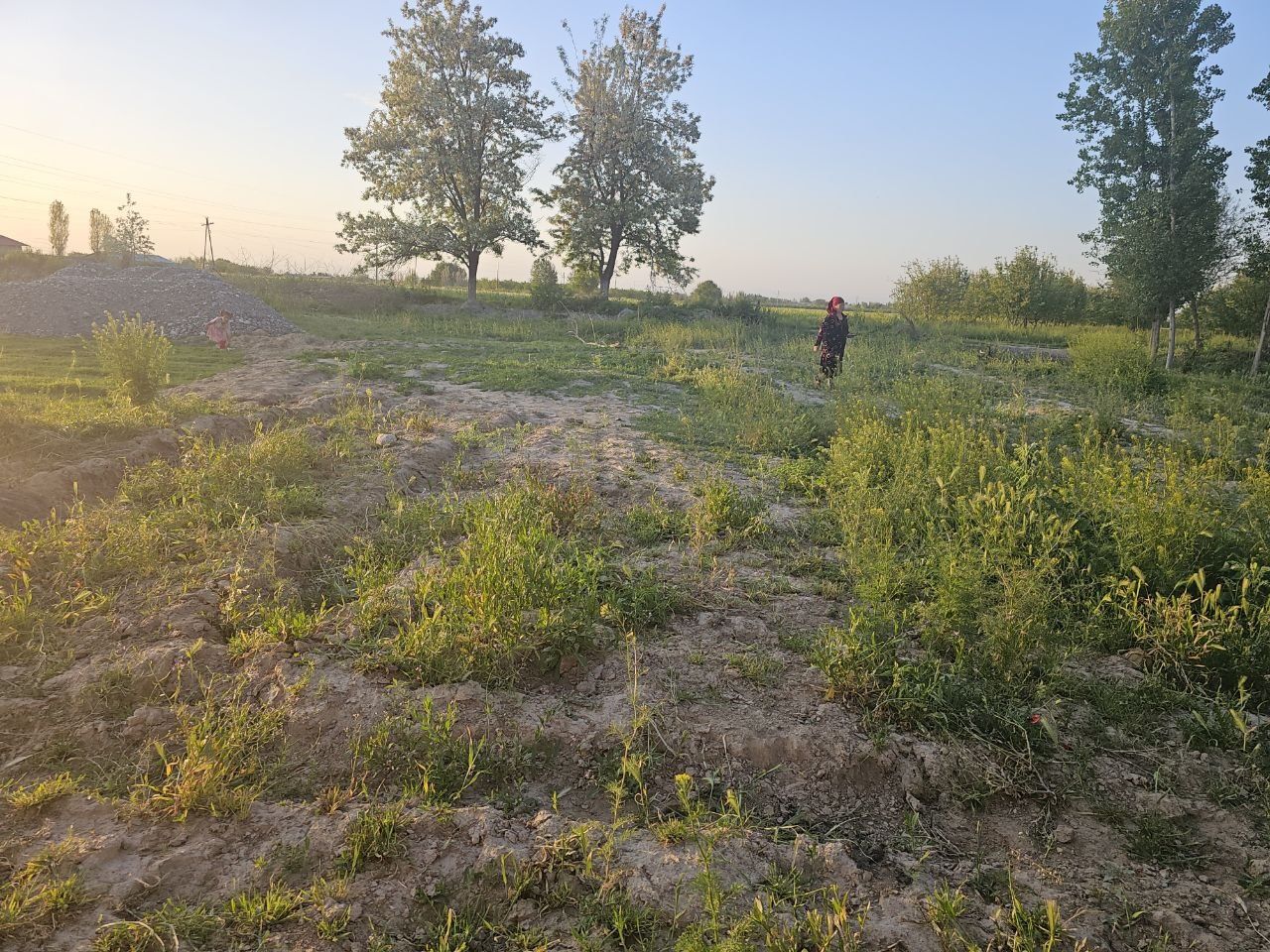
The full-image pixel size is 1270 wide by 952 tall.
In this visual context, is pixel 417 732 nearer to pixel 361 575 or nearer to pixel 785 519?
pixel 361 575

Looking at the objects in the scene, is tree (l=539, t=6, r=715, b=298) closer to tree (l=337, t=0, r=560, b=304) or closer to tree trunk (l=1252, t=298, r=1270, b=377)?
tree (l=337, t=0, r=560, b=304)

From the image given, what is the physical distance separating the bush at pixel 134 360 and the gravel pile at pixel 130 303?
27.4 feet

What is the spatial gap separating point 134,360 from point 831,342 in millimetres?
9441

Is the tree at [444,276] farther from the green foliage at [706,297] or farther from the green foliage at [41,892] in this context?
the green foliage at [41,892]

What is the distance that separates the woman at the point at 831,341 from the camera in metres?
11.4

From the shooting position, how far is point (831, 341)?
11523 millimetres

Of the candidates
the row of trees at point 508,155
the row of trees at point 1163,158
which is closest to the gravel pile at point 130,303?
the row of trees at point 508,155

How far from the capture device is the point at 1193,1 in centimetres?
1678

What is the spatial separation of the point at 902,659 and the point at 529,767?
6.24ft

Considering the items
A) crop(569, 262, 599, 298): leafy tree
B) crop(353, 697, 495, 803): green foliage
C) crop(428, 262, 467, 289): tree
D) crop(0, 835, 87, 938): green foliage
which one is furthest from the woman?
crop(428, 262, 467, 289): tree

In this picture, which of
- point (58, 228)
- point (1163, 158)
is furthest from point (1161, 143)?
point (58, 228)

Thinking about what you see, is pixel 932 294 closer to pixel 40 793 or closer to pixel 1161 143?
pixel 1161 143

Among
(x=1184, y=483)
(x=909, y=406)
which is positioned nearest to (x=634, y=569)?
(x=1184, y=483)

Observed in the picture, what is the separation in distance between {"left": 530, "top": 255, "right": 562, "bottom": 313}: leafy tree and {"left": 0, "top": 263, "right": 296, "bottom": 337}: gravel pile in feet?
34.1
